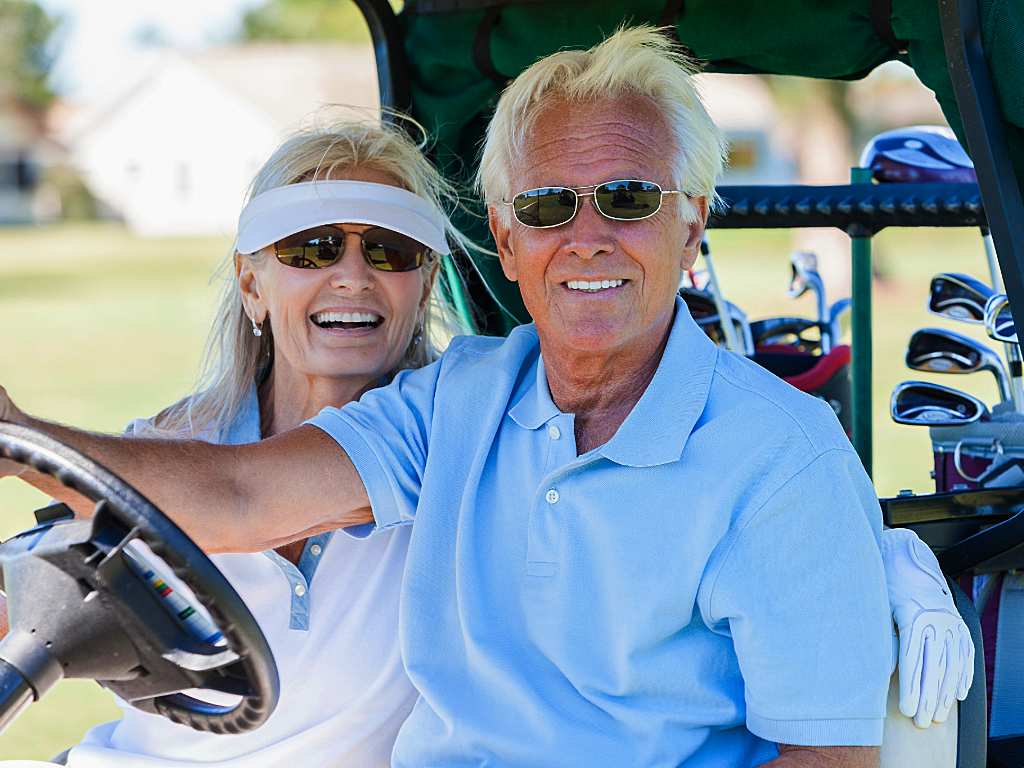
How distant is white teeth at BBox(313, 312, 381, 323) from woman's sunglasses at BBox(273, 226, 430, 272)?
87 millimetres

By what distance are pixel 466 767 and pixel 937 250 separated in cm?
2883

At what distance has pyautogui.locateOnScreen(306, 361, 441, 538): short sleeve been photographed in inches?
69.8

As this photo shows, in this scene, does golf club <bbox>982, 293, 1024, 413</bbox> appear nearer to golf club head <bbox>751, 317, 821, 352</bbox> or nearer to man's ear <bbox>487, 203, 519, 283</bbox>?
golf club head <bbox>751, 317, 821, 352</bbox>

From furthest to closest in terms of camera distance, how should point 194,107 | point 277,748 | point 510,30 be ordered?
point 194,107 → point 510,30 → point 277,748

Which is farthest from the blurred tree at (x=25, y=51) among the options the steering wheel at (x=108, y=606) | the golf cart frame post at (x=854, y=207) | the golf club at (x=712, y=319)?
the steering wheel at (x=108, y=606)

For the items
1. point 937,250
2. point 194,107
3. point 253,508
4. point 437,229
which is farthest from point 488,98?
point 194,107

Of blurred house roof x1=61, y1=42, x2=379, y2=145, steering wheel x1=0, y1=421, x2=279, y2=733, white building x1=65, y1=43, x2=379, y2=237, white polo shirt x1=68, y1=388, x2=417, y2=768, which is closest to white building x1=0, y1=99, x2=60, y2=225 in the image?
white building x1=65, y1=43, x2=379, y2=237

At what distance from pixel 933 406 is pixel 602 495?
126cm

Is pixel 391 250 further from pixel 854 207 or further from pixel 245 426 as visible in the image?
pixel 854 207

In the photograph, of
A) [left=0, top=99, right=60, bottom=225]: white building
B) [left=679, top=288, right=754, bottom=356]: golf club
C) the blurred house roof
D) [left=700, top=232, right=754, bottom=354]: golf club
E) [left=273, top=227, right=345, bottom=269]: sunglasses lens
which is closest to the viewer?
[left=273, top=227, right=345, bottom=269]: sunglasses lens

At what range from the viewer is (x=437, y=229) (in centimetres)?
207

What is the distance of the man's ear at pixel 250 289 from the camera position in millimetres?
2082

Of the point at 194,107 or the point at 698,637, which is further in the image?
the point at 194,107

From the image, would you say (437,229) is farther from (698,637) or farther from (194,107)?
(194,107)
